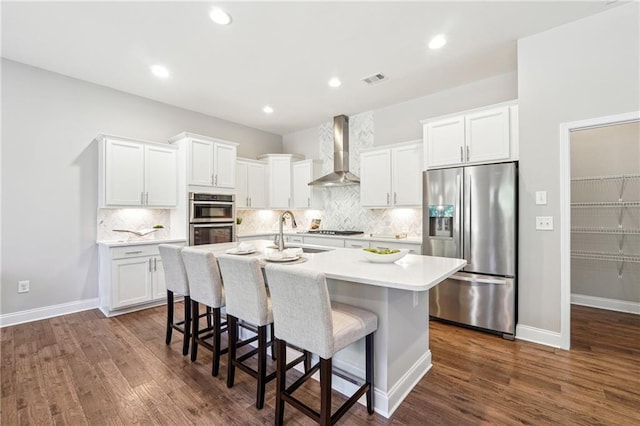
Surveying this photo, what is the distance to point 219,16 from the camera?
247 cm

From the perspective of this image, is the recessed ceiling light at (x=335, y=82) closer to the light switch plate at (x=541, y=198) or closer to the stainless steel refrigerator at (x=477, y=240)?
the stainless steel refrigerator at (x=477, y=240)

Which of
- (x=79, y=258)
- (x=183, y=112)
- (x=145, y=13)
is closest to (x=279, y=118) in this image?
(x=183, y=112)

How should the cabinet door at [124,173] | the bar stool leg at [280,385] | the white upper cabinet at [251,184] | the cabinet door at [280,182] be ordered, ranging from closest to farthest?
1. the bar stool leg at [280,385]
2. the cabinet door at [124,173]
3. the white upper cabinet at [251,184]
4. the cabinet door at [280,182]

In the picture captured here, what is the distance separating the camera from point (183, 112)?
471 cm

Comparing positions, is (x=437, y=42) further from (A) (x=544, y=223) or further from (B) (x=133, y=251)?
(B) (x=133, y=251)

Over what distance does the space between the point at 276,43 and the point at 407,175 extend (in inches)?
94.1

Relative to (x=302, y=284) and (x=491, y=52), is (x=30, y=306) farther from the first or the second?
(x=491, y=52)

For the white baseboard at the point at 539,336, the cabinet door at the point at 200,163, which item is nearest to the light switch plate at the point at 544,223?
the white baseboard at the point at 539,336

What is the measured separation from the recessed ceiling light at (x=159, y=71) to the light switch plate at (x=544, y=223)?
4433 mm

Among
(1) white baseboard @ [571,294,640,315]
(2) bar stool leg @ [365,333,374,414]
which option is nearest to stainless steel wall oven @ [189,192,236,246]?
(2) bar stool leg @ [365,333,374,414]

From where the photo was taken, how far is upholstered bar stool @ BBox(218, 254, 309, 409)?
184 centimetres

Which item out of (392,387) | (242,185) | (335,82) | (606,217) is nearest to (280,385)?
(392,387)

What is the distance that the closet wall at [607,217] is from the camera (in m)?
3.53

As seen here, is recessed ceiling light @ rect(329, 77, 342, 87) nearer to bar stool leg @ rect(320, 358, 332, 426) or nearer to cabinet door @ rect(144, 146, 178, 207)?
cabinet door @ rect(144, 146, 178, 207)
